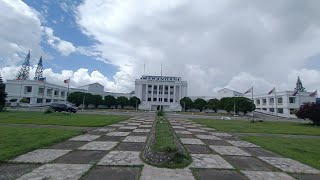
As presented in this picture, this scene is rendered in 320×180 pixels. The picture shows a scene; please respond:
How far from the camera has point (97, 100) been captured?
8575 centimetres

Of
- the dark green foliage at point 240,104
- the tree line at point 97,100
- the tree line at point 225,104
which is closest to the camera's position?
the dark green foliage at point 240,104

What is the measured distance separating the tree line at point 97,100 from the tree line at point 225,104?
21.2m

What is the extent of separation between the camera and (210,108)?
9319 cm

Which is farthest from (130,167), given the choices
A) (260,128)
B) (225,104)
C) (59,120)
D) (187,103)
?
(187,103)

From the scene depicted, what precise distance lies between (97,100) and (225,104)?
4560cm

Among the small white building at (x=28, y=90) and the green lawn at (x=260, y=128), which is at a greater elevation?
the small white building at (x=28, y=90)

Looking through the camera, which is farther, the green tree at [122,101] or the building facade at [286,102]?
the green tree at [122,101]

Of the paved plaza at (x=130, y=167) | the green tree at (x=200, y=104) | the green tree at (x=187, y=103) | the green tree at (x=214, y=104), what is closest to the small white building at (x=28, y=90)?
the green tree at (x=187, y=103)

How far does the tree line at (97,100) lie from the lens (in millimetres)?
80787

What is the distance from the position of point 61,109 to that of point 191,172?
3605cm

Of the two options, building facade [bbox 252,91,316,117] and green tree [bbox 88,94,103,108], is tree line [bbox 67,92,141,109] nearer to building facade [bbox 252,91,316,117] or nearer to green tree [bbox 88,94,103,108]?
green tree [bbox 88,94,103,108]

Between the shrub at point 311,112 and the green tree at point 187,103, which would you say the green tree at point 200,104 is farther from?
the shrub at point 311,112

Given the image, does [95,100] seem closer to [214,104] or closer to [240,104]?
[214,104]

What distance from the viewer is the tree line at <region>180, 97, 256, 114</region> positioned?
2809 inches
